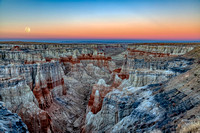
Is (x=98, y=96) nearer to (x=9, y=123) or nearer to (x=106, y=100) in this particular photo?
(x=106, y=100)

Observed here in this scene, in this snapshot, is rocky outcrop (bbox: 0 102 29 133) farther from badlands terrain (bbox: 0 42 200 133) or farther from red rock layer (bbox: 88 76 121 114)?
red rock layer (bbox: 88 76 121 114)

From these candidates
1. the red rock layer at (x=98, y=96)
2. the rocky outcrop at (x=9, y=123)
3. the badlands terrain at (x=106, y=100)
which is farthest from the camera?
the red rock layer at (x=98, y=96)

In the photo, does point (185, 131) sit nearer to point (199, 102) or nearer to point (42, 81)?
point (199, 102)

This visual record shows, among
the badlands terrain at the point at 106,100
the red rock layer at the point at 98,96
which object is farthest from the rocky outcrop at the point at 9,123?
the red rock layer at the point at 98,96

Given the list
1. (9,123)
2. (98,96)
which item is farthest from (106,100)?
(9,123)

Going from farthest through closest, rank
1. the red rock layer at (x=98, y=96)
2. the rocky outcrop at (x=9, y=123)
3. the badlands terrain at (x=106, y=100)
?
the red rock layer at (x=98, y=96)
the rocky outcrop at (x=9, y=123)
the badlands terrain at (x=106, y=100)

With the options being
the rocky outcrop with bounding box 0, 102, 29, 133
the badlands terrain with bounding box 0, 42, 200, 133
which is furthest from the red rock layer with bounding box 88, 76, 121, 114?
the rocky outcrop with bounding box 0, 102, 29, 133

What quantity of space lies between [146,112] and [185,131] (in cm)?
418

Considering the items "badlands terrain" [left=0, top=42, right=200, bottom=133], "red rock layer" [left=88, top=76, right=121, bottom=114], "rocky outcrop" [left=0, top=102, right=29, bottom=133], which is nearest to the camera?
"badlands terrain" [left=0, top=42, right=200, bottom=133]

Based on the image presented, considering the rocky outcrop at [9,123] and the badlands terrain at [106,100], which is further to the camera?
the rocky outcrop at [9,123]

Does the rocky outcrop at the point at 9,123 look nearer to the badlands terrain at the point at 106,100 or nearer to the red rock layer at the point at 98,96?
the badlands terrain at the point at 106,100

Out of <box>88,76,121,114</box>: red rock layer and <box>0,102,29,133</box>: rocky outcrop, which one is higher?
<box>0,102,29,133</box>: rocky outcrop

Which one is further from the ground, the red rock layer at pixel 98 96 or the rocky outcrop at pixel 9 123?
the rocky outcrop at pixel 9 123

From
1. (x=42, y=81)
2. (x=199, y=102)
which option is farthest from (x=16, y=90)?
(x=199, y=102)
